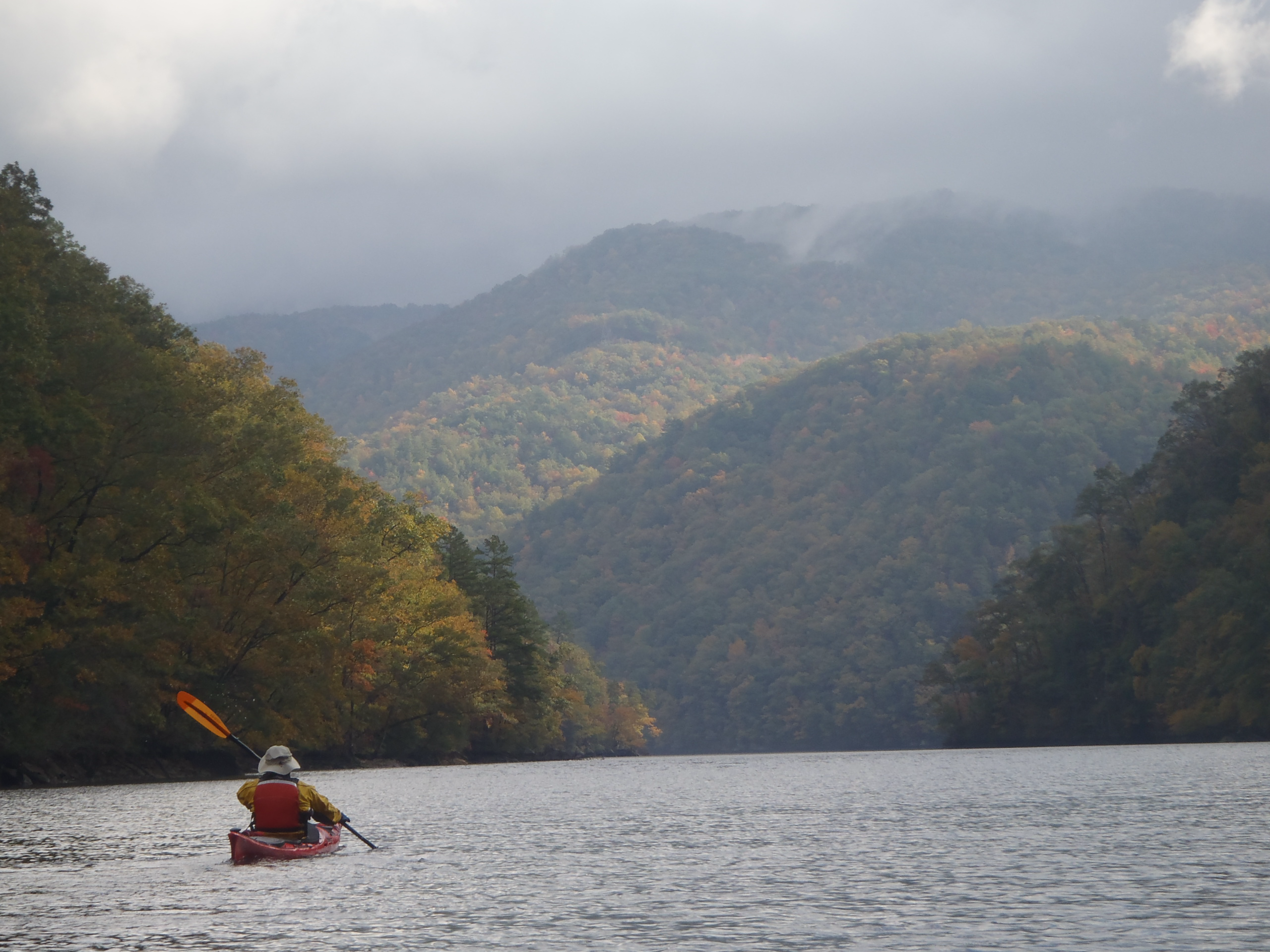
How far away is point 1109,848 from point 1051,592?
103119 mm

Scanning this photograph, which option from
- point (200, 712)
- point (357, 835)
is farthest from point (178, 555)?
point (357, 835)

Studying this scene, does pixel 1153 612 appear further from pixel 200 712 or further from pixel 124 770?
pixel 200 712

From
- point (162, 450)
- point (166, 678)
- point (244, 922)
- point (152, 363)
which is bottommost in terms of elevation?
point (244, 922)

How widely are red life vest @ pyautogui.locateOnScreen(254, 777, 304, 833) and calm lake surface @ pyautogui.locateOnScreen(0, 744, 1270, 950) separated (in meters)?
0.75

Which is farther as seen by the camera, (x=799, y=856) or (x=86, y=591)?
(x=86, y=591)

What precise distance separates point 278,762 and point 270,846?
4.89 ft

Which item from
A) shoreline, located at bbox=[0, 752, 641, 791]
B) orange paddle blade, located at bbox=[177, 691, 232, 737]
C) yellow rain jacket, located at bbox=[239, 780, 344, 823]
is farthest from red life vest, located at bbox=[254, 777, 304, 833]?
shoreline, located at bbox=[0, 752, 641, 791]

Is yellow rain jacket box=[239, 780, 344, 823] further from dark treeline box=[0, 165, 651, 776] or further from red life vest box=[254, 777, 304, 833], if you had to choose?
dark treeline box=[0, 165, 651, 776]

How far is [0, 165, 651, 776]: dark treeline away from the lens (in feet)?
164

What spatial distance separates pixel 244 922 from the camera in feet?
63.2

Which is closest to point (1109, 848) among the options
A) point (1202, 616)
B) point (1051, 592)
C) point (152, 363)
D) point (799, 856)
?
point (799, 856)

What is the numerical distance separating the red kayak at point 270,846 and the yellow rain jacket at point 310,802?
0.30 meters

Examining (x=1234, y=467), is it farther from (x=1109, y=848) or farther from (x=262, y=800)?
(x=262, y=800)

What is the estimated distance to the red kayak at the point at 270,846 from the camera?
25.6m
